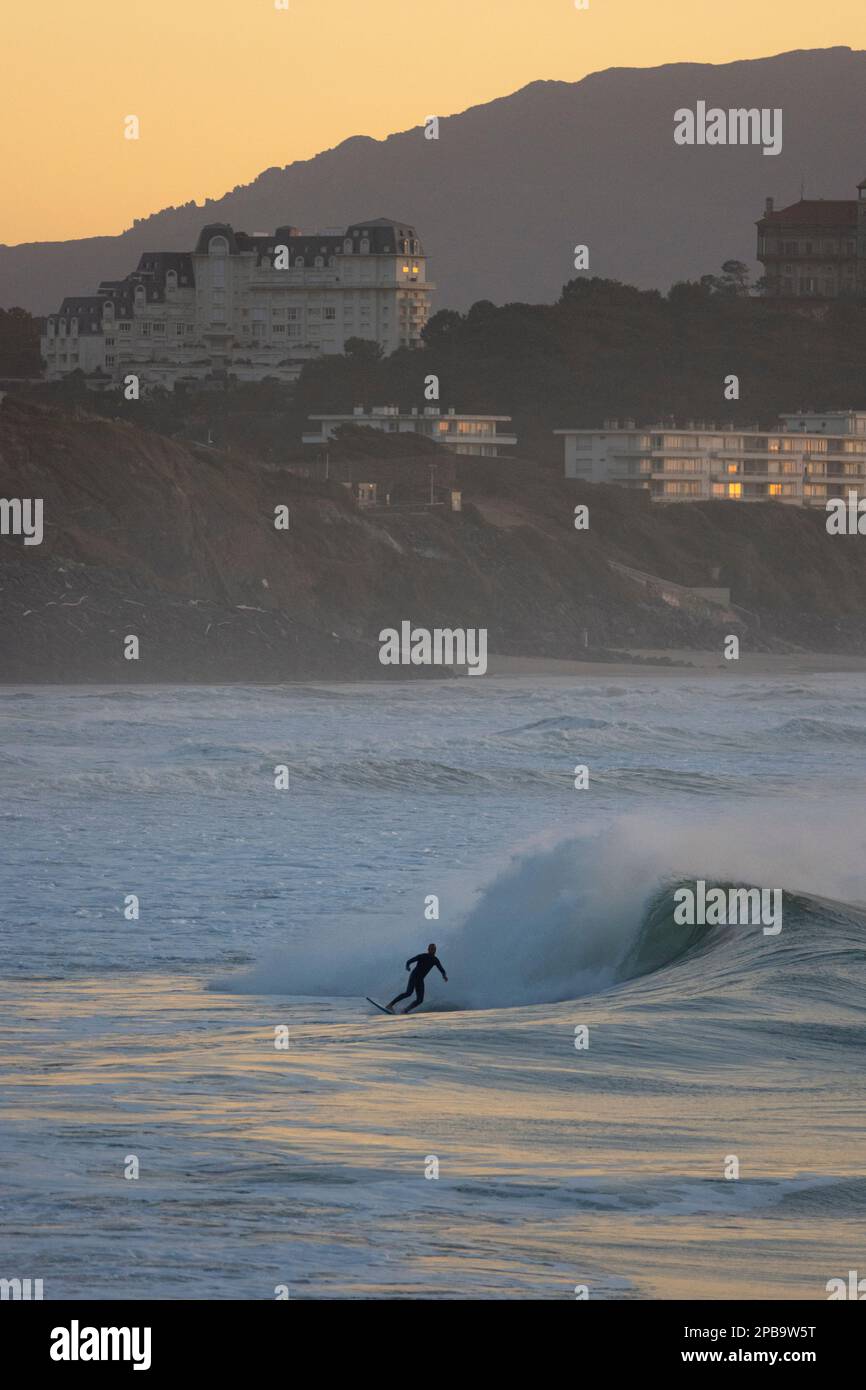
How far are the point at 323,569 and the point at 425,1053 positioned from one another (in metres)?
94.9

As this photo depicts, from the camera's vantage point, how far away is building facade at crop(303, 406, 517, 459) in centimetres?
13600

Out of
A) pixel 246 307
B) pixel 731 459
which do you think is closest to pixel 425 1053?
pixel 731 459

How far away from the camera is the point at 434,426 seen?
135875 millimetres

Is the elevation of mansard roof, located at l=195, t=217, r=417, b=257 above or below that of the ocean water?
above

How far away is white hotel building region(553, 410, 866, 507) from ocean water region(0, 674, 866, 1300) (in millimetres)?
95084

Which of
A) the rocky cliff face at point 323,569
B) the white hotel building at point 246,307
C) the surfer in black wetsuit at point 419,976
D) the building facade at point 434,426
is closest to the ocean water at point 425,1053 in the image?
Result: the surfer in black wetsuit at point 419,976

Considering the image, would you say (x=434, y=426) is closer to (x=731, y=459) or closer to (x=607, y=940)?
(x=731, y=459)

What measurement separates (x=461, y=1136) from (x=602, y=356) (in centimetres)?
15074

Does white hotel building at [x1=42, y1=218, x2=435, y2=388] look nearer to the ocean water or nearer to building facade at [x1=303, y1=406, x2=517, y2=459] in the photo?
building facade at [x1=303, y1=406, x2=517, y2=459]

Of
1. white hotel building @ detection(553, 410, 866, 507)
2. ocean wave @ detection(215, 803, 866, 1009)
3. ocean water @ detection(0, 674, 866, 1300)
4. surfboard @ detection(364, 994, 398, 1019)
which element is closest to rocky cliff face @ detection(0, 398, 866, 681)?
white hotel building @ detection(553, 410, 866, 507)

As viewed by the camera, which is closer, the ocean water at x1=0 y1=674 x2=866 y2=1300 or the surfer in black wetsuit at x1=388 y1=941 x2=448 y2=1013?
the ocean water at x1=0 y1=674 x2=866 y2=1300

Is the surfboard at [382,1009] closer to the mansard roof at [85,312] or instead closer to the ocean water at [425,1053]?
the ocean water at [425,1053]

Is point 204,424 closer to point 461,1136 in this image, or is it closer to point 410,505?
point 410,505

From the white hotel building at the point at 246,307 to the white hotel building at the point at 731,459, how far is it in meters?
47.4
